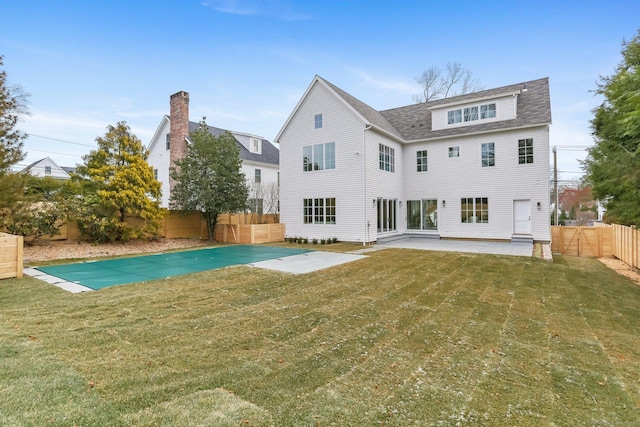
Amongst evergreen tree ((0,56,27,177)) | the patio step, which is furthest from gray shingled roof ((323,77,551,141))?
evergreen tree ((0,56,27,177))

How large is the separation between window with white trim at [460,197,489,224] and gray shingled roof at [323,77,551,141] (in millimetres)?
3595

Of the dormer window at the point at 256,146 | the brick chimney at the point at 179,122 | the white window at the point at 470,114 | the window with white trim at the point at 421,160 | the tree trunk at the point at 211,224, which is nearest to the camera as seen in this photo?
the tree trunk at the point at 211,224

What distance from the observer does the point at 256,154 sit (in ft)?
80.7

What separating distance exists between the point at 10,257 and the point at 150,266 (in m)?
3.21

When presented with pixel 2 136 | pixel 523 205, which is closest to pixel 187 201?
pixel 2 136

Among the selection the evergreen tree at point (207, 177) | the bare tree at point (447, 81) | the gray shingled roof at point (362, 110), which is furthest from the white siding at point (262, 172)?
the bare tree at point (447, 81)

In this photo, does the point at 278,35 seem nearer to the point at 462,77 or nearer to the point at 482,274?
the point at 482,274

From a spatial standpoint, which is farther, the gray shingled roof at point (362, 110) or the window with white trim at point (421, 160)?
the window with white trim at point (421, 160)

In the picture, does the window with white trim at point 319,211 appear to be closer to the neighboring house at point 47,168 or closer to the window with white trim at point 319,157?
the window with white trim at point 319,157

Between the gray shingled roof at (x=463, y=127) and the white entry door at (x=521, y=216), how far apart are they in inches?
149

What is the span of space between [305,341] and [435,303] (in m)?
2.94

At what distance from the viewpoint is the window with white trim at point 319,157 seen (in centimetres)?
1603

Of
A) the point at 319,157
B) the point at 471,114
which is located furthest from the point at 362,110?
the point at 471,114

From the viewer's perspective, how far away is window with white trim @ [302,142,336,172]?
631 inches
